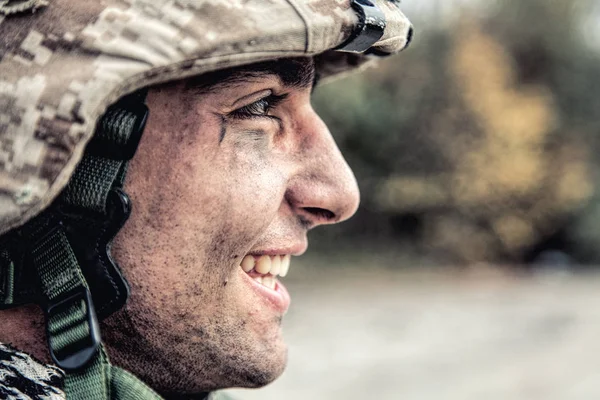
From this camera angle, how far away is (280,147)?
1915 millimetres

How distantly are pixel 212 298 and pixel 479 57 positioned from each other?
47.4 ft

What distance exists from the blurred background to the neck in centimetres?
1070

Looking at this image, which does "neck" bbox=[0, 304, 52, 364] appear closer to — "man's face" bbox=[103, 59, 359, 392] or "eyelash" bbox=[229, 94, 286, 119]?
"man's face" bbox=[103, 59, 359, 392]

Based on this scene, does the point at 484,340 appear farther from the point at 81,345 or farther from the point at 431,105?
the point at 81,345

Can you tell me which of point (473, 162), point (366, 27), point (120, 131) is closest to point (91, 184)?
point (120, 131)

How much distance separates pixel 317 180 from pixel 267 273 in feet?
0.85

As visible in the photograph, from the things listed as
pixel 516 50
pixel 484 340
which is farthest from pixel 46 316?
pixel 516 50

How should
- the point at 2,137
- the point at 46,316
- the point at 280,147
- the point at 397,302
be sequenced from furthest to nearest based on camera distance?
the point at 397,302, the point at 280,147, the point at 46,316, the point at 2,137

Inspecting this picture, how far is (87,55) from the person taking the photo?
1.57 meters

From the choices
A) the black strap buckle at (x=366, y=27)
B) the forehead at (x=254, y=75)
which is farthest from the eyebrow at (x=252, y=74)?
the black strap buckle at (x=366, y=27)

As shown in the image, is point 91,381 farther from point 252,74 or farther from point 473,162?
point 473,162

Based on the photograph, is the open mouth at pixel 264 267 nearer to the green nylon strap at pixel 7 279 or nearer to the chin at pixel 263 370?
the chin at pixel 263 370

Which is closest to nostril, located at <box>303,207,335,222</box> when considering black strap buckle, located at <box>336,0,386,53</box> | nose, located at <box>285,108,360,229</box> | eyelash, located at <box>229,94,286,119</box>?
nose, located at <box>285,108,360,229</box>

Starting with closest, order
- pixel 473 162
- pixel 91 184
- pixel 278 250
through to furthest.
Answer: pixel 91 184 < pixel 278 250 < pixel 473 162
